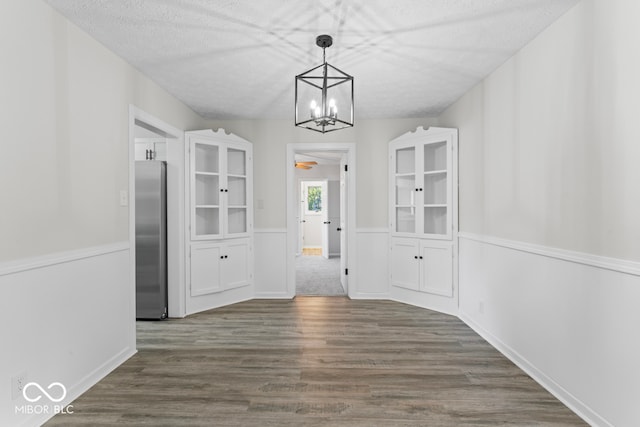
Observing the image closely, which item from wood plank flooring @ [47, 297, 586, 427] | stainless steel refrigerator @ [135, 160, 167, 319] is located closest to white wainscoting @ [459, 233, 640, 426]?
wood plank flooring @ [47, 297, 586, 427]

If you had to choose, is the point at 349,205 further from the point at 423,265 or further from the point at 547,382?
the point at 547,382

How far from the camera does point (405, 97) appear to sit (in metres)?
3.76

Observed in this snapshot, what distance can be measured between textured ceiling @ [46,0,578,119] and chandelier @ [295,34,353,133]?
117 mm

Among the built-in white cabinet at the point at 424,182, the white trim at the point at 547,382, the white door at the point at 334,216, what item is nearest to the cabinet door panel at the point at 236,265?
the built-in white cabinet at the point at 424,182

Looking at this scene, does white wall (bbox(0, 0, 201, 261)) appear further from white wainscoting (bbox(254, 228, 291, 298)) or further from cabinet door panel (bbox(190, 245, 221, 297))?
white wainscoting (bbox(254, 228, 291, 298))

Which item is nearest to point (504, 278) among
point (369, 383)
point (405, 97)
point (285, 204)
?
point (369, 383)

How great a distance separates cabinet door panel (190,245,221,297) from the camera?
398 centimetres

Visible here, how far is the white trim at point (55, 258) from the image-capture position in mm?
1745

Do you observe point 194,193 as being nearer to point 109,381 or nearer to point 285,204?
point 285,204

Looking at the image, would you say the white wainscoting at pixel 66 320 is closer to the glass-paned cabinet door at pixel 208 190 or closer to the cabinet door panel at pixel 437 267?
the glass-paned cabinet door at pixel 208 190

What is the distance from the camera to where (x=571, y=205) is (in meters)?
2.10

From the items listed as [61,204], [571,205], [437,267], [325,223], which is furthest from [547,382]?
[325,223]

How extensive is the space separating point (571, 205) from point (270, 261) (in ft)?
11.4

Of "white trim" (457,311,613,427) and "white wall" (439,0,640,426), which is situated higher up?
"white wall" (439,0,640,426)
